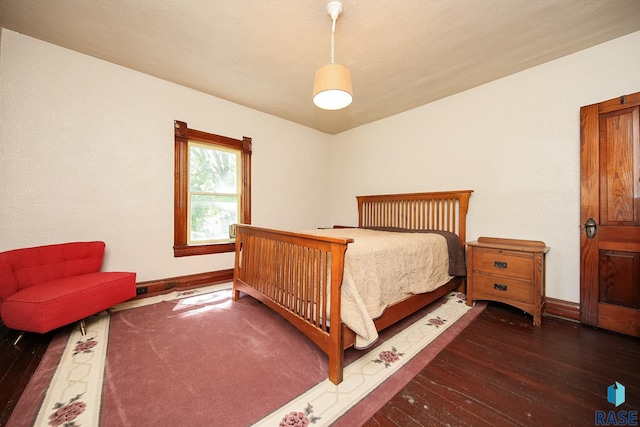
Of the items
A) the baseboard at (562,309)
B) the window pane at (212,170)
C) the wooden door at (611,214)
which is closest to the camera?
the wooden door at (611,214)

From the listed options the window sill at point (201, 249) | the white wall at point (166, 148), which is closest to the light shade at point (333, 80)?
the white wall at point (166, 148)

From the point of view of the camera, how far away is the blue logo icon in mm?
1282

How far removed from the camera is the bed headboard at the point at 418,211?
10.0 ft

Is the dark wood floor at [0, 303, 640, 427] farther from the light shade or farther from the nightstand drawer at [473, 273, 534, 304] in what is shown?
the light shade

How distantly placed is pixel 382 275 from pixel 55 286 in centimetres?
258

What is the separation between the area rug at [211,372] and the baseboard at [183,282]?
18.9 inches

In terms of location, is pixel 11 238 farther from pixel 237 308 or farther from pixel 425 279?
pixel 425 279

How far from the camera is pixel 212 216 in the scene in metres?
3.48

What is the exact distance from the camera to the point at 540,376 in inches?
59.2

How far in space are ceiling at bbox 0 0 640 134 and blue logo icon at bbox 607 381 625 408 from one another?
2.54m

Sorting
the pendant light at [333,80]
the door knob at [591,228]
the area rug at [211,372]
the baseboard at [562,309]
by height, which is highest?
the pendant light at [333,80]

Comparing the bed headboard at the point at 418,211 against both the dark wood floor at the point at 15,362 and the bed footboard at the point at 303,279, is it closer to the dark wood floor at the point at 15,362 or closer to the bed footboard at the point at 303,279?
the bed footboard at the point at 303,279

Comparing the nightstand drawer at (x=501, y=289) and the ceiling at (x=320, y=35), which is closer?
the ceiling at (x=320, y=35)
